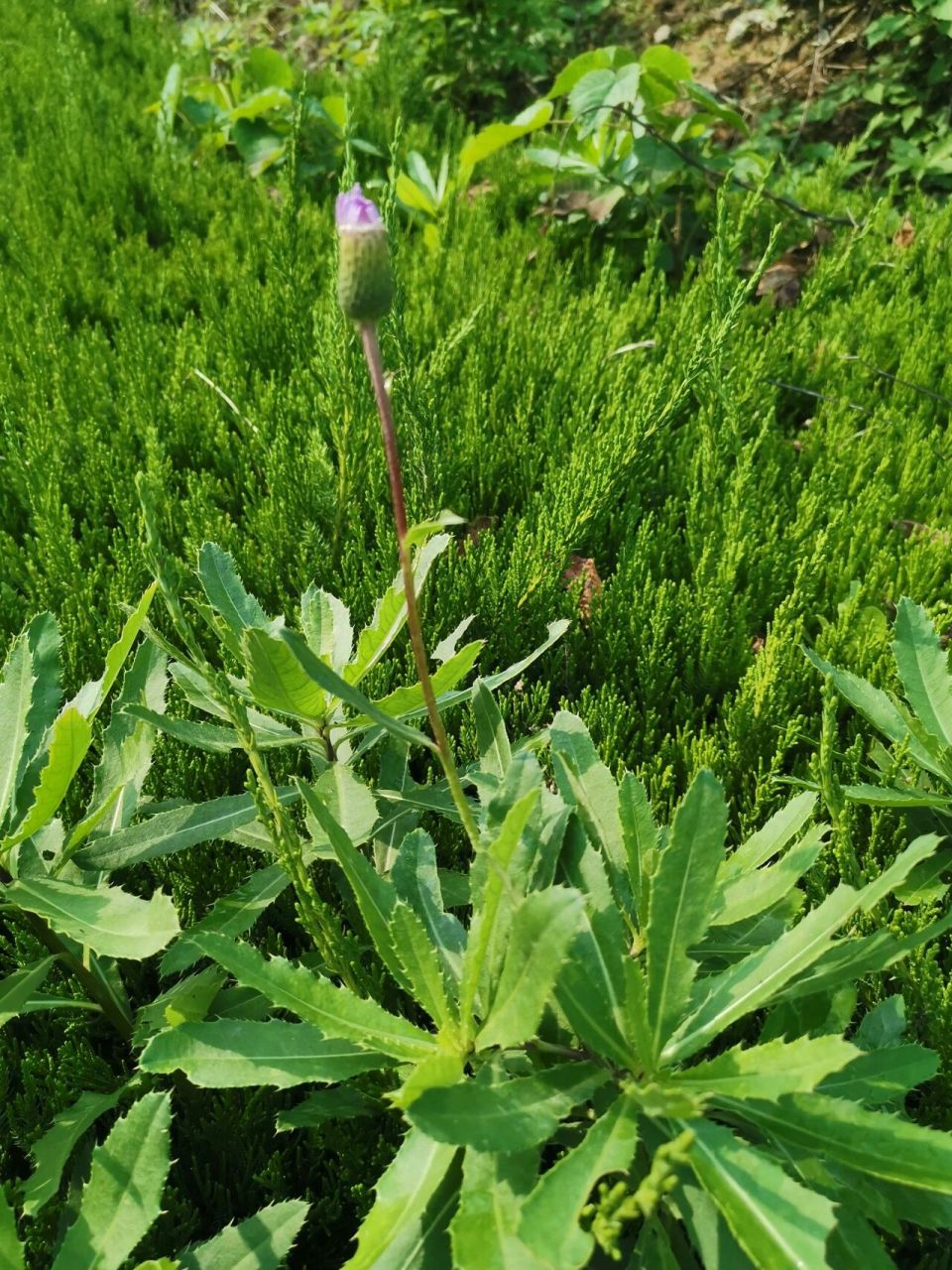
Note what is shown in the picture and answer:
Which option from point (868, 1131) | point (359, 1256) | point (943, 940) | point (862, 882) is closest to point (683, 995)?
point (868, 1131)

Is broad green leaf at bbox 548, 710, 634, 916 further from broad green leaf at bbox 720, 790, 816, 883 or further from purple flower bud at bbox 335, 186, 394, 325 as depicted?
purple flower bud at bbox 335, 186, 394, 325

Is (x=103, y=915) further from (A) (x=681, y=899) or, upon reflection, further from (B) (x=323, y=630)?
(A) (x=681, y=899)

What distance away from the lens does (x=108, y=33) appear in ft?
17.1

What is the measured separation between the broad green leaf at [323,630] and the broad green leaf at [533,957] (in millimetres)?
623

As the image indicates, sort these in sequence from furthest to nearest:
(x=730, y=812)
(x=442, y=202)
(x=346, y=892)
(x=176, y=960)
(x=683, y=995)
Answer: (x=442, y=202)
(x=730, y=812)
(x=346, y=892)
(x=176, y=960)
(x=683, y=995)

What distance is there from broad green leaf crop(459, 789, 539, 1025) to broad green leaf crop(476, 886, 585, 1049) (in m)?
0.04

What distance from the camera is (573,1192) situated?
776 mm

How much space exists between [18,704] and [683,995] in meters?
0.89

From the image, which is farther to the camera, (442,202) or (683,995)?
(442,202)

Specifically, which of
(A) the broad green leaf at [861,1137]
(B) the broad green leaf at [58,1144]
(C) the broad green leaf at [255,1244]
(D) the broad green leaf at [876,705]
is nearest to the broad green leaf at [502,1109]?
(A) the broad green leaf at [861,1137]

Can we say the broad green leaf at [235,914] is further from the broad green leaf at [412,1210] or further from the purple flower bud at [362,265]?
the purple flower bud at [362,265]

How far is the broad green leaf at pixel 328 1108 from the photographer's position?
42.6 inches

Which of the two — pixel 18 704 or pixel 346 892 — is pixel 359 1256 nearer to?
pixel 346 892

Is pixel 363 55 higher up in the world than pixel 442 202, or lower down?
higher up
